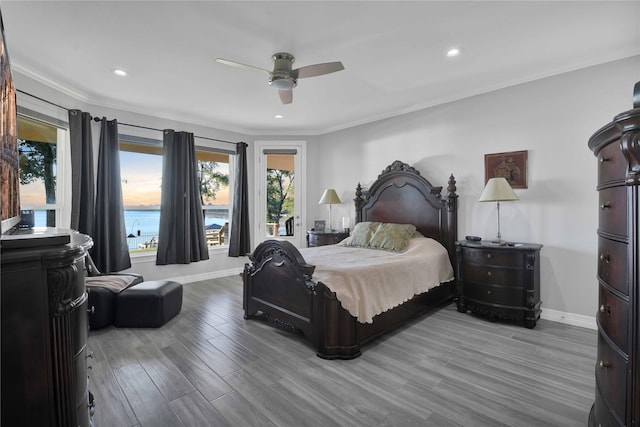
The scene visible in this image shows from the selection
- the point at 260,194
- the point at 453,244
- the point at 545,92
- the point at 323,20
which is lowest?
the point at 453,244

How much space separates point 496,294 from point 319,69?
2951mm

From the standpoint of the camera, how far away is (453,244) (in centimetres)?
399

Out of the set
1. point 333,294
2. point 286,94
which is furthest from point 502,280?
point 286,94

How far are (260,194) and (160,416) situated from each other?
171 inches

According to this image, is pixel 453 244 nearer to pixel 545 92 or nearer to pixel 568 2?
pixel 545 92

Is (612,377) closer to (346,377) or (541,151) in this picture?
(346,377)

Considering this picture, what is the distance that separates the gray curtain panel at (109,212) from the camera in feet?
13.3

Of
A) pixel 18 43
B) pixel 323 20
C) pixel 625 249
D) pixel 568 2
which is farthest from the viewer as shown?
pixel 18 43

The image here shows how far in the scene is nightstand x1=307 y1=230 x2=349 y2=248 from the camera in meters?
4.97

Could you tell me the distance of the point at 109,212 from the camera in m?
4.18

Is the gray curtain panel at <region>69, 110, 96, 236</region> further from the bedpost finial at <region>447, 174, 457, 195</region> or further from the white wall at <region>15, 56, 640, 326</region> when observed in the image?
the bedpost finial at <region>447, 174, 457, 195</region>

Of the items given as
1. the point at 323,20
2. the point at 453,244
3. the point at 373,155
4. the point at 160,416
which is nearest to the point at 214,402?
the point at 160,416

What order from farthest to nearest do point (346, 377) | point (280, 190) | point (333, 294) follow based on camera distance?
point (280, 190), point (333, 294), point (346, 377)

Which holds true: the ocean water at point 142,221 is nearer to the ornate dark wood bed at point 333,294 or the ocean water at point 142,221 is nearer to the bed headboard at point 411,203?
the ornate dark wood bed at point 333,294
